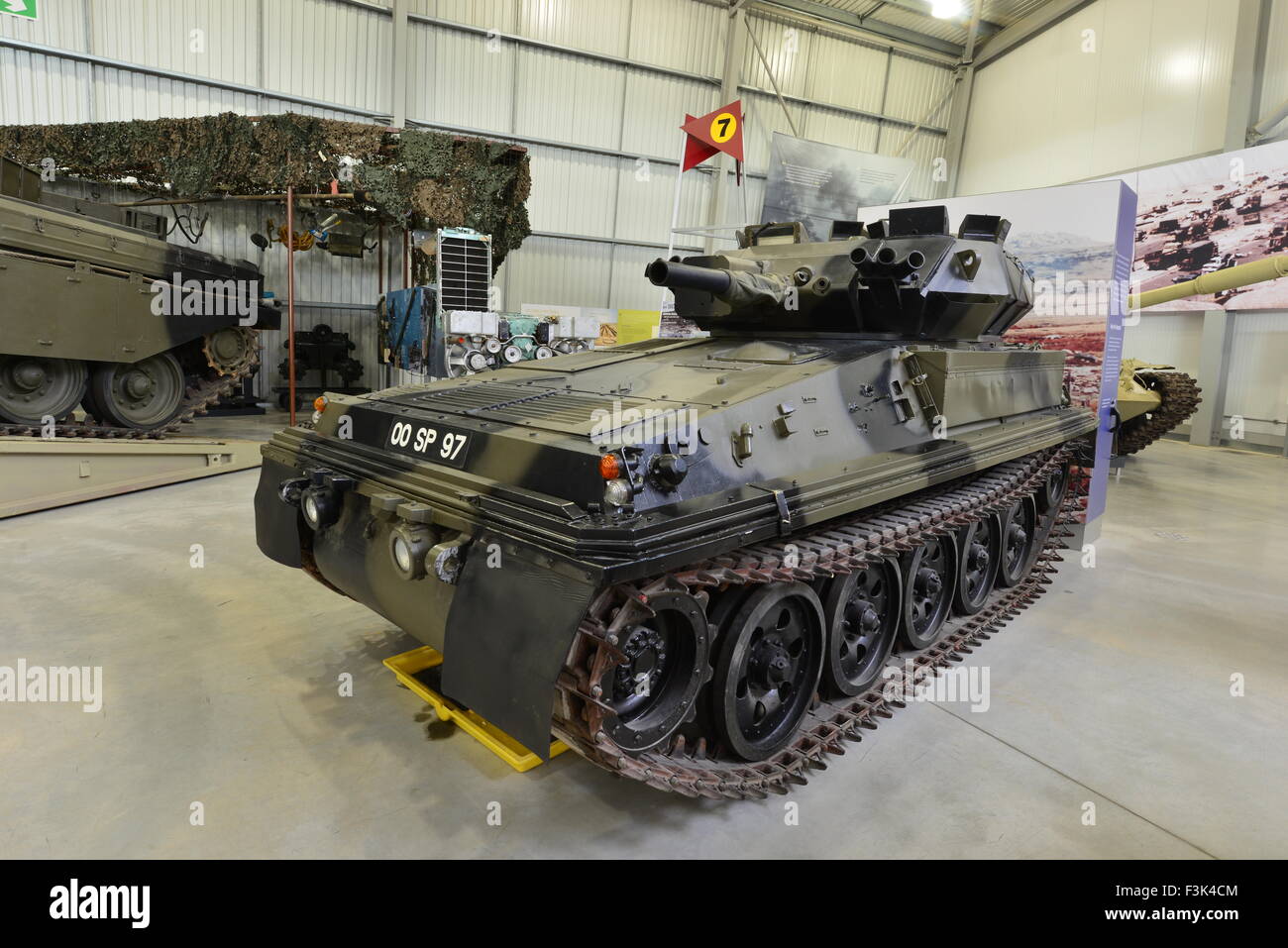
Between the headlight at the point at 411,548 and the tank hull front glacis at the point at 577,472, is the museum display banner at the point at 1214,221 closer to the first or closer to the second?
the tank hull front glacis at the point at 577,472

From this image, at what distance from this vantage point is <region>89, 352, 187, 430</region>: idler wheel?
869 centimetres

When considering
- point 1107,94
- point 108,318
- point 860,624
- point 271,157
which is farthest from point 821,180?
point 860,624

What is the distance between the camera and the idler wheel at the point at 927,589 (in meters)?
4.28

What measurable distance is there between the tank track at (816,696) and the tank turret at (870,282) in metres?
1.01

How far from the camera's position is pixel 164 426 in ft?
30.8

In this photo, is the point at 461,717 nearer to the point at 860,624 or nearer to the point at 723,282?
the point at 860,624

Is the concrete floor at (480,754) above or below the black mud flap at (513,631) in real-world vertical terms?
below

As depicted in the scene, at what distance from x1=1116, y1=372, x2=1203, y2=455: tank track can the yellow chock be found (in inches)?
461

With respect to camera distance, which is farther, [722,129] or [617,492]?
[722,129]

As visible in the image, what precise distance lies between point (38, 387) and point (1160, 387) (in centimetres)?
1421

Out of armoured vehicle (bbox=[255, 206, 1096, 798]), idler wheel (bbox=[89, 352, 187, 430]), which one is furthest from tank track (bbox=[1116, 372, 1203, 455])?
idler wheel (bbox=[89, 352, 187, 430])

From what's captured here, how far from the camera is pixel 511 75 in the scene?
52.0 ft

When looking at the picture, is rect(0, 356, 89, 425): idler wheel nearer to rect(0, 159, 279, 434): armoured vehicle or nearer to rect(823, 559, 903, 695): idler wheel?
rect(0, 159, 279, 434): armoured vehicle

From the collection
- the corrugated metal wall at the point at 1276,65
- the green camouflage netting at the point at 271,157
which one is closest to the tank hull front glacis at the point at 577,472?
the green camouflage netting at the point at 271,157
